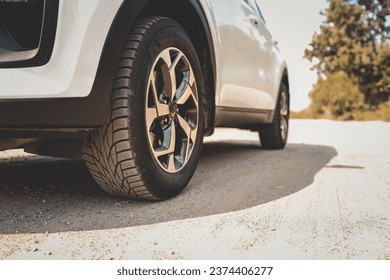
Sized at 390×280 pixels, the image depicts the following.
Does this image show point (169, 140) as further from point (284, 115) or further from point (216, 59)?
point (284, 115)

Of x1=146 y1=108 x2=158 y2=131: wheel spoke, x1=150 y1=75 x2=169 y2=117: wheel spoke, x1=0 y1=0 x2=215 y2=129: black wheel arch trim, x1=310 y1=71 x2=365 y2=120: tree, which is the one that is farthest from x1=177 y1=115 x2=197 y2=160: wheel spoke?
x1=310 y1=71 x2=365 y2=120: tree

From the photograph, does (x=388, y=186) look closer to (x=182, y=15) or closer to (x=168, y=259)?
(x=182, y=15)

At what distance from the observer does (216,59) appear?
2602 millimetres

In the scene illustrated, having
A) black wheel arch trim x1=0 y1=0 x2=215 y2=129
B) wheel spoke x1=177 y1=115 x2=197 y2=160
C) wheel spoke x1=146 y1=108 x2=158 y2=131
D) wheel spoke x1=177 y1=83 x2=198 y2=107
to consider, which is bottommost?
wheel spoke x1=177 y1=115 x2=197 y2=160

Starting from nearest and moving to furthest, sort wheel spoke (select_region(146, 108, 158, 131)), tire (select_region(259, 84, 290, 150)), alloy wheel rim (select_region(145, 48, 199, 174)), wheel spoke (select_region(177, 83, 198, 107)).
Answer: wheel spoke (select_region(146, 108, 158, 131)) < alloy wheel rim (select_region(145, 48, 199, 174)) < wheel spoke (select_region(177, 83, 198, 107)) < tire (select_region(259, 84, 290, 150))

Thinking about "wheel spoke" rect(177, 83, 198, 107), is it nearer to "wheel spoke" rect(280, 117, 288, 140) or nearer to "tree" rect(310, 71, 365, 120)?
"wheel spoke" rect(280, 117, 288, 140)

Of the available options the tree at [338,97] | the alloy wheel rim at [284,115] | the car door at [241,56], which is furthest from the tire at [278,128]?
the tree at [338,97]

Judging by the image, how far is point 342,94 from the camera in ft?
29.3

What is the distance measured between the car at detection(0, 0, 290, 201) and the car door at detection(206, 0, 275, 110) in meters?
0.03

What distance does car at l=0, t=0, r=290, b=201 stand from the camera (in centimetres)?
155

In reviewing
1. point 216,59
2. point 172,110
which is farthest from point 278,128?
point 172,110

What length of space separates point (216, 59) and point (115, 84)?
0.95 m
